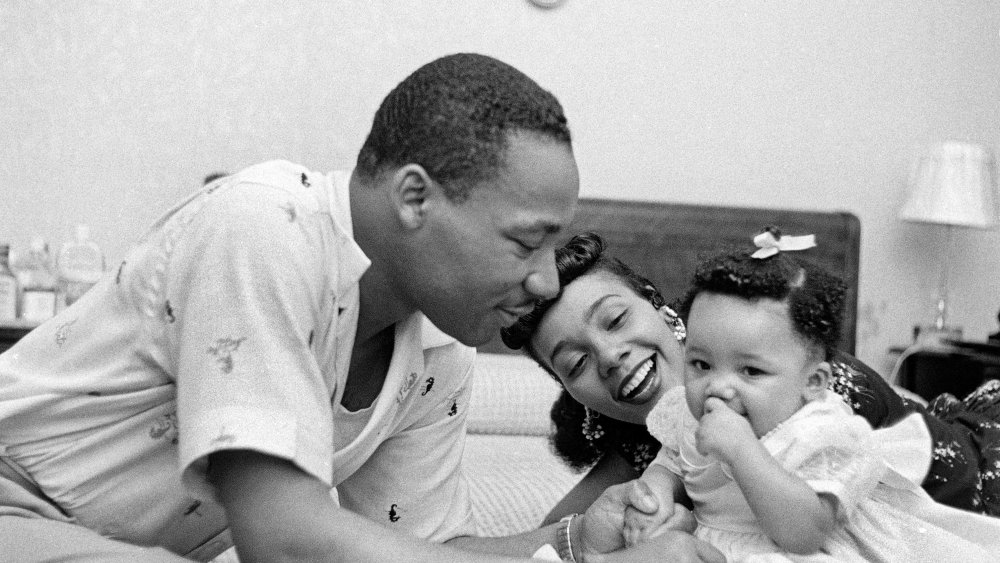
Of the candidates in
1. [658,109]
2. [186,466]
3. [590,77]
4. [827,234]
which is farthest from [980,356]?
[186,466]

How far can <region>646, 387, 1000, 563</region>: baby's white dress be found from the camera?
144 cm

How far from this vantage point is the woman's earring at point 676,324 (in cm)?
187

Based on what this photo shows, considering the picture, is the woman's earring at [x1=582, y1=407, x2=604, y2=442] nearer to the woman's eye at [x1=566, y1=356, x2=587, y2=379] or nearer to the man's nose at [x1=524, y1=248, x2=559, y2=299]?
the woman's eye at [x1=566, y1=356, x2=587, y2=379]

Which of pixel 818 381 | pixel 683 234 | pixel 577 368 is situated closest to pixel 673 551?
pixel 818 381

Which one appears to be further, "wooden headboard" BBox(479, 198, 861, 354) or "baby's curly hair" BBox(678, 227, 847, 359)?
"wooden headboard" BBox(479, 198, 861, 354)

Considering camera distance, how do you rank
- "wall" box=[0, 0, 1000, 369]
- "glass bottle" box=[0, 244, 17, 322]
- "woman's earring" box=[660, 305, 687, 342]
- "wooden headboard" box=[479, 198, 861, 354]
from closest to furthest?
"woman's earring" box=[660, 305, 687, 342] → "glass bottle" box=[0, 244, 17, 322] → "wall" box=[0, 0, 1000, 369] → "wooden headboard" box=[479, 198, 861, 354]

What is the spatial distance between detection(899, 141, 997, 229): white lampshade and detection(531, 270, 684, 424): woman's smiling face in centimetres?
265

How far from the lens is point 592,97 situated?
4.13 meters

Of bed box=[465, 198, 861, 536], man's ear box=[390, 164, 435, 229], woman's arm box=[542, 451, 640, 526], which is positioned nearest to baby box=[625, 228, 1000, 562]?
woman's arm box=[542, 451, 640, 526]

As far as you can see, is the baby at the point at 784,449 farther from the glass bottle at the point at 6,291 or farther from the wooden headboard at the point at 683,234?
the glass bottle at the point at 6,291

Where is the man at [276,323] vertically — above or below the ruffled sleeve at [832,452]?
above

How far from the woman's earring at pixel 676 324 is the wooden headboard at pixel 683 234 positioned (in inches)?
77.6

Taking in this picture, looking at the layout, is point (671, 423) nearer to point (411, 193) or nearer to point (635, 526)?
point (635, 526)

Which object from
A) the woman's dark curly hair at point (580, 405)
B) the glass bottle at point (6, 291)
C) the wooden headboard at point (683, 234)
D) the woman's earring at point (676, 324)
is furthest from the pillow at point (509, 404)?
the glass bottle at point (6, 291)
